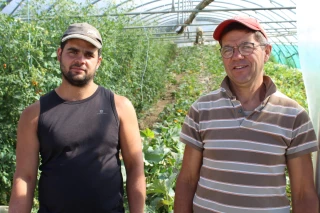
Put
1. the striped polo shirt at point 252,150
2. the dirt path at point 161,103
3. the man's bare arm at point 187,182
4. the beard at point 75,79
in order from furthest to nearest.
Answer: the dirt path at point 161,103 < the beard at point 75,79 < the man's bare arm at point 187,182 < the striped polo shirt at point 252,150

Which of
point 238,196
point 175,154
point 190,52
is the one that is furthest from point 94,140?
point 190,52

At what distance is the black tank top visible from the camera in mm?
1766

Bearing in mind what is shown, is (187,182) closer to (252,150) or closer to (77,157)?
(252,150)

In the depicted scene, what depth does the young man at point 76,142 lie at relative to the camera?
5.81 ft

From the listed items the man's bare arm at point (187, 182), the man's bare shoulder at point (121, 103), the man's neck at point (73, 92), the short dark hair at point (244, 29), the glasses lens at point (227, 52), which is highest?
the short dark hair at point (244, 29)

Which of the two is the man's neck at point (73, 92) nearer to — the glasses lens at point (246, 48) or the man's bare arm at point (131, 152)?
the man's bare arm at point (131, 152)

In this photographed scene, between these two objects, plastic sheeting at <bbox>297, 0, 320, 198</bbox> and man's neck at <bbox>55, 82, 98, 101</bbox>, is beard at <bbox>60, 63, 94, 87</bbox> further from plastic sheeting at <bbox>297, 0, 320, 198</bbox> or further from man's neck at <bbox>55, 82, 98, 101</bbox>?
plastic sheeting at <bbox>297, 0, 320, 198</bbox>

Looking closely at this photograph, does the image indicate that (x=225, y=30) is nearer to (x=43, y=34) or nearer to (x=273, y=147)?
(x=273, y=147)

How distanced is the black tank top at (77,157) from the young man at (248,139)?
0.38m

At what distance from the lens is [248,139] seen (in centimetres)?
155

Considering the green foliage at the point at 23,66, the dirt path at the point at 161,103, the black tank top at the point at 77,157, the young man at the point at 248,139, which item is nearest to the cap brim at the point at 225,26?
the young man at the point at 248,139

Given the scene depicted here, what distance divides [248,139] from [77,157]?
2.49 ft

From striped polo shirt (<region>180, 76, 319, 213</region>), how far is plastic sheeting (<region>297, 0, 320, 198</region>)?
127mm

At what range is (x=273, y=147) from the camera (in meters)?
1.53
